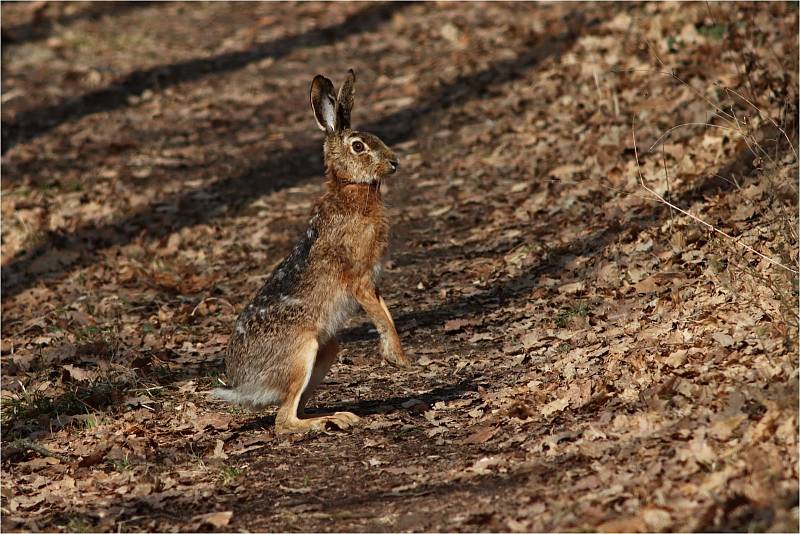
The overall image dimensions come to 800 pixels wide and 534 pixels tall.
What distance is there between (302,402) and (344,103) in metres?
2.85

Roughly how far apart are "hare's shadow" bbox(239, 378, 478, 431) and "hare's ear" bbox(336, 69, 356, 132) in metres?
2.61

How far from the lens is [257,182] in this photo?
16594 mm

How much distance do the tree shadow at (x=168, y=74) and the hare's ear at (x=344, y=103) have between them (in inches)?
433

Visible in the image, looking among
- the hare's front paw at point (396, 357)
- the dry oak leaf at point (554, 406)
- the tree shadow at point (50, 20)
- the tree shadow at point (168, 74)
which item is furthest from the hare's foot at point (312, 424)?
the tree shadow at point (50, 20)

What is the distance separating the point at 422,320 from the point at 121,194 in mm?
7075

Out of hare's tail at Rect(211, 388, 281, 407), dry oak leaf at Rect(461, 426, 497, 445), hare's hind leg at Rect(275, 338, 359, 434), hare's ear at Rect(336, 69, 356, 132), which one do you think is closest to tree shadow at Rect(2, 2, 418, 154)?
hare's ear at Rect(336, 69, 356, 132)

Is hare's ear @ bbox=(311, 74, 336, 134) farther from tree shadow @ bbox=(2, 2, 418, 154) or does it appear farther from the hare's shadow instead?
tree shadow @ bbox=(2, 2, 418, 154)

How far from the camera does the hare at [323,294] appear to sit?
334 inches

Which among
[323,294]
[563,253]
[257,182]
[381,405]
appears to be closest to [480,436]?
[381,405]

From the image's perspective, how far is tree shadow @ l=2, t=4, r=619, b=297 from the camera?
14.4 m

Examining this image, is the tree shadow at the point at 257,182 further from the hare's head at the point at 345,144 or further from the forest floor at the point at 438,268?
the hare's head at the point at 345,144

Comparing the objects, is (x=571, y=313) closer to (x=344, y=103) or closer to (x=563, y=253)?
(x=563, y=253)

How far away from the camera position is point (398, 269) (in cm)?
1293

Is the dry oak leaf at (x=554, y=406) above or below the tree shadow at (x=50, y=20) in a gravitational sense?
below
